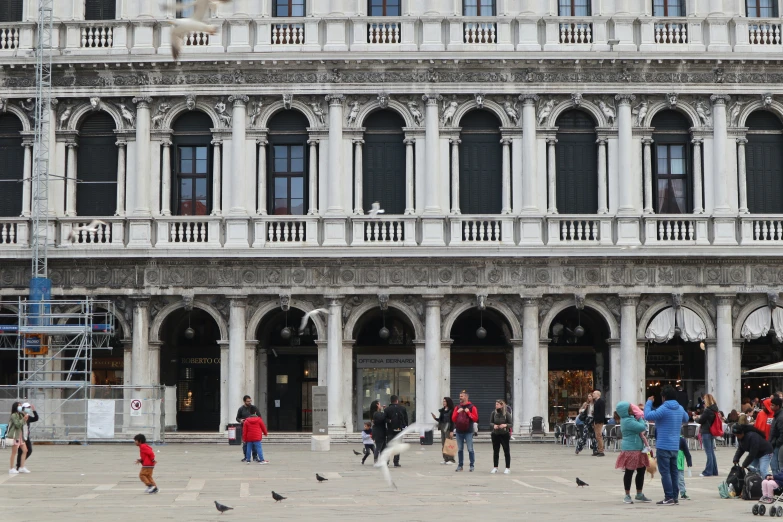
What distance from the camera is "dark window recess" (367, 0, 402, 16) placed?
4066cm

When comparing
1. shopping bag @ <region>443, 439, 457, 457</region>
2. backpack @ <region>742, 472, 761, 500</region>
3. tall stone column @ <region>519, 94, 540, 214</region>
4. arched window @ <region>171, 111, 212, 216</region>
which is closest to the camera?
backpack @ <region>742, 472, 761, 500</region>

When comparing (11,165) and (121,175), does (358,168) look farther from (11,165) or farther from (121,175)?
(11,165)

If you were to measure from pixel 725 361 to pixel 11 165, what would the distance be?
22.1 m

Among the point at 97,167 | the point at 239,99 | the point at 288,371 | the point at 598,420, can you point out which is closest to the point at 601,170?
the point at 598,420

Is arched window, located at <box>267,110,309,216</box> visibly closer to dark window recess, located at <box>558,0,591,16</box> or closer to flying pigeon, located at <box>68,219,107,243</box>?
flying pigeon, located at <box>68,219,107,243</box>

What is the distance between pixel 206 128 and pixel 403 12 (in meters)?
6.86

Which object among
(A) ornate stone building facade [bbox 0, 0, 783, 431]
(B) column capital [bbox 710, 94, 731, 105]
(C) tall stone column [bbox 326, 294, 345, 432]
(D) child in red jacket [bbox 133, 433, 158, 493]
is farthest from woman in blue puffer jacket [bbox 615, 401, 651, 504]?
(B) column capital [bbox 710, 94, 731, 105]

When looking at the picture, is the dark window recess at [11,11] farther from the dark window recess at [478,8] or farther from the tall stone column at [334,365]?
the dark window recess at [478,8]

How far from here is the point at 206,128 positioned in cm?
4028

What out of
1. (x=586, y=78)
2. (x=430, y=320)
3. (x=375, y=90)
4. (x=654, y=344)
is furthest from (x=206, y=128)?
(x=654, y=344)

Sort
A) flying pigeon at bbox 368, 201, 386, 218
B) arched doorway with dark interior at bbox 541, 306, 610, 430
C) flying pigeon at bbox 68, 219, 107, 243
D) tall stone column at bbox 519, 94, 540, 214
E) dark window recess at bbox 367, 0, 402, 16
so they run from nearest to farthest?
flying pigeon at bbox 68, 219, 107, 243
flying pigeon at bbox 368, 201, 386, 218
tall stone column at bbox 519, 94, 540, 214
dark window recess at bbox 367, 0, 402, 16
arched doorway with dark interior at bbox 541, 306, 610, 430

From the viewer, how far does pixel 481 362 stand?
4128 centimetres

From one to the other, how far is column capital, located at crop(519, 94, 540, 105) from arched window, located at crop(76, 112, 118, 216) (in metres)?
12.2

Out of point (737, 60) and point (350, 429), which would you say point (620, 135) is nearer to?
point (737, 60)
